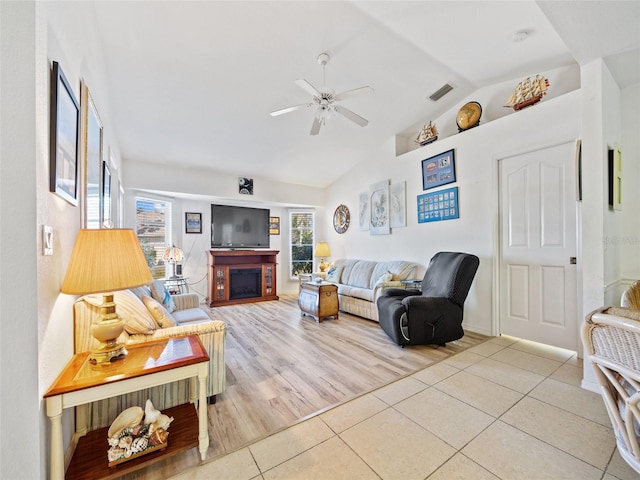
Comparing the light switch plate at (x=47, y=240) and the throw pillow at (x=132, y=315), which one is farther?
the throw pillow at (x=132, y=315)

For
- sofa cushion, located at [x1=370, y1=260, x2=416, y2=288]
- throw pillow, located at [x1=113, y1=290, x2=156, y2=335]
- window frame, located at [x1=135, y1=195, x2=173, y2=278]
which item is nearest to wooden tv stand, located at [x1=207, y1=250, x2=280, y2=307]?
window frame, located at [x1=135, y1=195, x2=173, y2=278]

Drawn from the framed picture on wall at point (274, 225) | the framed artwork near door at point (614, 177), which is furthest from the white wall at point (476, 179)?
the framed picture on wall at point (274, 225)

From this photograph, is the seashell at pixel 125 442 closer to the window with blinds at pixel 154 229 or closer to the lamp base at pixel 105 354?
the lamp base at pixel 105 354

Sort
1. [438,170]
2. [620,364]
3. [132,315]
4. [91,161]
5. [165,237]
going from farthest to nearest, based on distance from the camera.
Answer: [165,237], [438,170], [91,161], [132,315], [620,364]

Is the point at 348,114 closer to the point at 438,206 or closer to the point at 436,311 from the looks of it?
the point at 438,206

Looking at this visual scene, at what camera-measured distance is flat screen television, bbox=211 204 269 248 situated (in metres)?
5.54

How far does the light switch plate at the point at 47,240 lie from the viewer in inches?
41.7

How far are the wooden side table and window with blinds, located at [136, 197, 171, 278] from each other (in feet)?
9.47

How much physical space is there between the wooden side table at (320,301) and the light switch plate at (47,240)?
3.14 metres

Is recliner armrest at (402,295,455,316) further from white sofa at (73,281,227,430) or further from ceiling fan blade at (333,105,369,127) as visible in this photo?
ceiling fan blade at (333,105,369,127)

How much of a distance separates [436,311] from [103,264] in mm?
2911

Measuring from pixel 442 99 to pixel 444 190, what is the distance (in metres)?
1.32

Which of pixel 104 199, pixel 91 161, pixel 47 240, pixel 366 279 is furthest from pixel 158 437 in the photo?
pixel 366 279

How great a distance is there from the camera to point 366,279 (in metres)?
4.66
